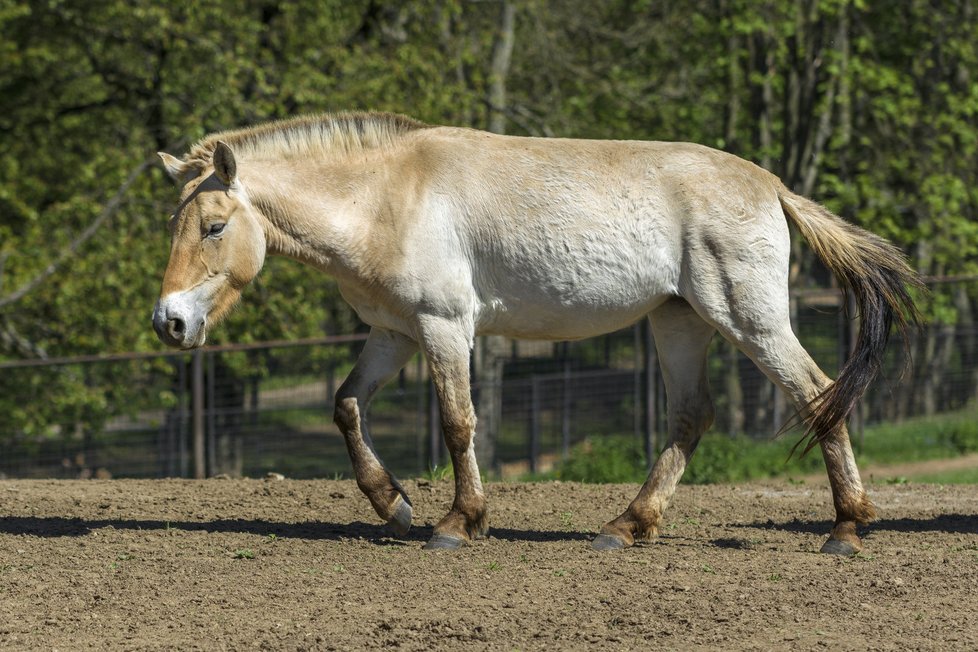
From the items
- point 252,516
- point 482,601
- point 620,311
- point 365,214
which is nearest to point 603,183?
point 620,311

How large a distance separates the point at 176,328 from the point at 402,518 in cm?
152

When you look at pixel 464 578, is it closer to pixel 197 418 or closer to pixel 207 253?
pixel 207 253

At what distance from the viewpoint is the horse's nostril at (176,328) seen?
608 centimetres

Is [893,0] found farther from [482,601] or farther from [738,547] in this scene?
[482,601]

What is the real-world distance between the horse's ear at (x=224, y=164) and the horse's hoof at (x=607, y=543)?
98.5 inches

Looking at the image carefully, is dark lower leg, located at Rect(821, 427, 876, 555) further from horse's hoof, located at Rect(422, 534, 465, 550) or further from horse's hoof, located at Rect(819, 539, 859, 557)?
horse's hoof, located at Rect(422, 534, 465, 550)

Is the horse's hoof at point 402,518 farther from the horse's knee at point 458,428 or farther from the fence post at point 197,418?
the fence post at point 197,418

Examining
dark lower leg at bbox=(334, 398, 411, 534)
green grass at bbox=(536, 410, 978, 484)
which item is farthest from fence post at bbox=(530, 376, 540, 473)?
dark lower leg at bbox=(334, 398, 411, 534)

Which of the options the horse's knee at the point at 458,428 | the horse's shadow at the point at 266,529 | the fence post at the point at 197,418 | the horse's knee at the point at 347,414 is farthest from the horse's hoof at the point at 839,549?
the fence post at the point at 197,418

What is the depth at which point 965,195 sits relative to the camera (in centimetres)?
1636

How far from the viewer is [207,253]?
6262mm

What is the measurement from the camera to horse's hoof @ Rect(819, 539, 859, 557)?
6211mm

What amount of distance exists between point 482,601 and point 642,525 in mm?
1525

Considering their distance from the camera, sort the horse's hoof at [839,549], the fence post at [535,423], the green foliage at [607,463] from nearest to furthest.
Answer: the horse's hoof at [839,549]
the green foliage at [607,463]
the fence post at [535,423]
